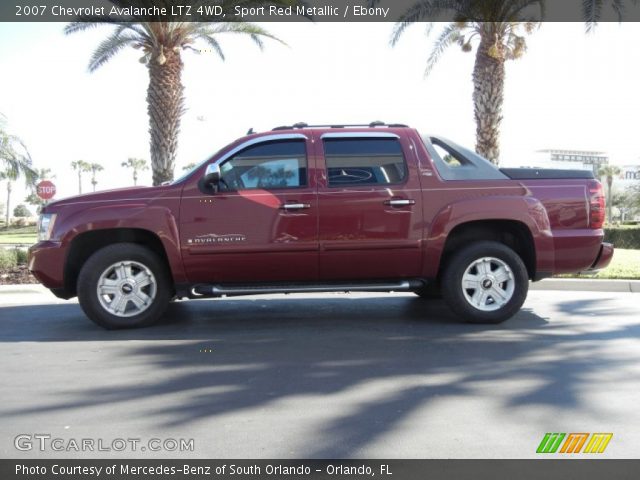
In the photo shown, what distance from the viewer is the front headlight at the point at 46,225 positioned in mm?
6498

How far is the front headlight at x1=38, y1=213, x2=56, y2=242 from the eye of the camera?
6498 mm

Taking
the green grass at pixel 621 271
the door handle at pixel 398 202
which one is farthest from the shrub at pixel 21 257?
the green grass at pixel 621 271

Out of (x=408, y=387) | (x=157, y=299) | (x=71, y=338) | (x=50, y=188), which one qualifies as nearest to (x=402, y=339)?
(x=408, y=387)

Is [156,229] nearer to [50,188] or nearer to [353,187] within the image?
[353,187]

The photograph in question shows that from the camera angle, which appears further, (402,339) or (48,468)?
(402,339)

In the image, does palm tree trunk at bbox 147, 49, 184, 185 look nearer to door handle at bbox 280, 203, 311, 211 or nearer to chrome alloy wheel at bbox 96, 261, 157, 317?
chrome alloy wheel at bbox 96, 261, 157, 317

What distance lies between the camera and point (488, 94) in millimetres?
14719

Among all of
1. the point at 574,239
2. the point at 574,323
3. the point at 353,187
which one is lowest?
the point at 574,323

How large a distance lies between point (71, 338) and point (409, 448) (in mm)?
4044

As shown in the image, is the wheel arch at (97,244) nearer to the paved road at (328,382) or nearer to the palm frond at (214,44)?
the paved road at (328,382)

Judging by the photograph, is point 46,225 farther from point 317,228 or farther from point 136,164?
point 136,164

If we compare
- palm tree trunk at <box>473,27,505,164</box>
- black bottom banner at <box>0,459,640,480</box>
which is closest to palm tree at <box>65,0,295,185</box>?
palm tree trunk at <box>473,27,505,164</box>

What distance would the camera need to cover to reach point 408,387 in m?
4.49

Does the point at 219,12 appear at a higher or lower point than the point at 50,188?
higher
